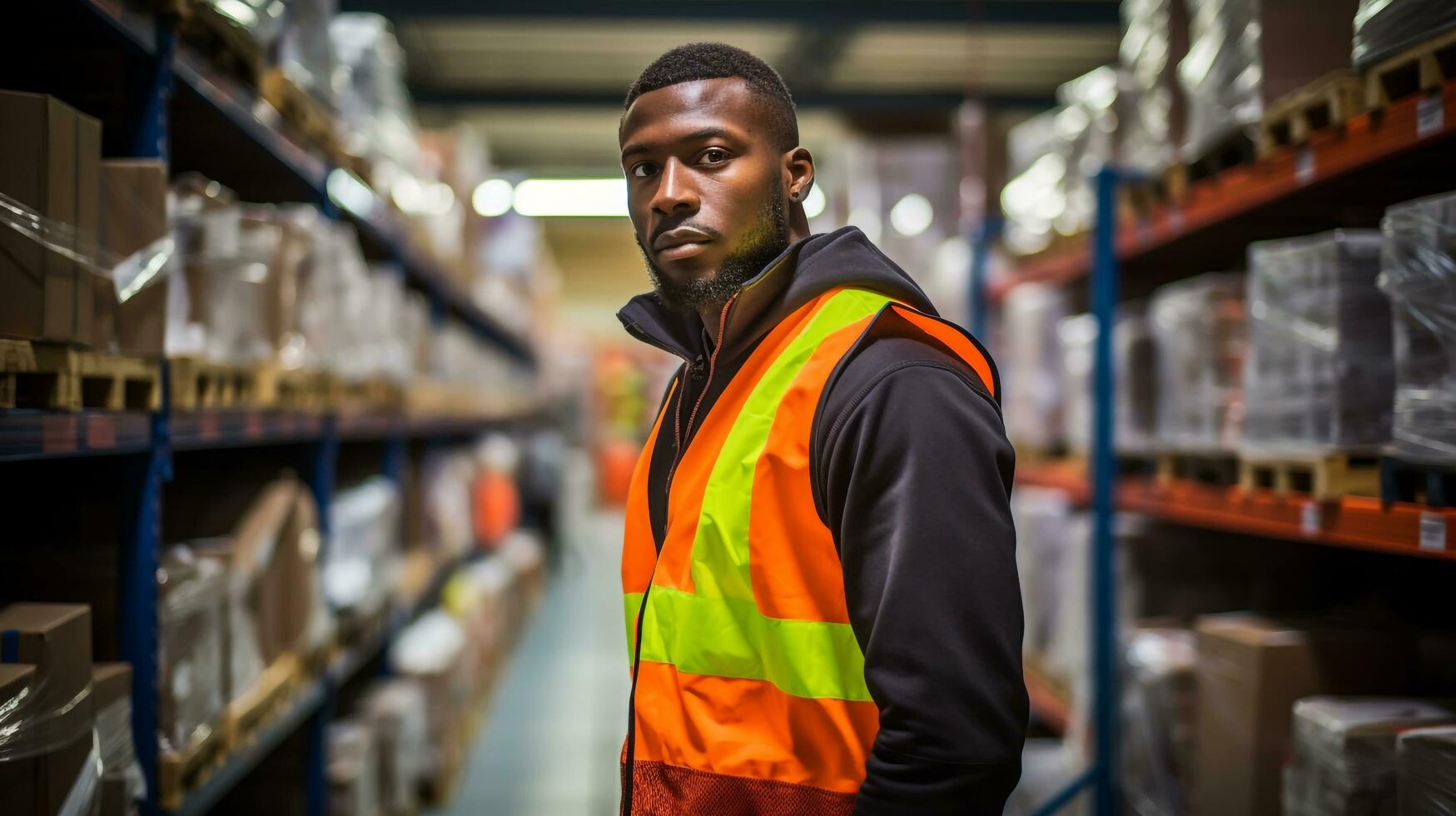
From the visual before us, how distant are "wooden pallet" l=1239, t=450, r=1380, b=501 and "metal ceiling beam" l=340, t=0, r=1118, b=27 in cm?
424

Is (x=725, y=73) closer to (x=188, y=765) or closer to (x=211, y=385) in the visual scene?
(x=211, y=385)

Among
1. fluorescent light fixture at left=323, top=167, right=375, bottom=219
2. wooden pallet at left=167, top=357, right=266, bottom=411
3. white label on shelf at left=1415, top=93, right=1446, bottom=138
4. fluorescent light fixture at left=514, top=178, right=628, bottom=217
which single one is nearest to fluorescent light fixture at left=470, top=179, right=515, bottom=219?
fluorescent light fixture at left=514, top=178, right=628, bottom=217

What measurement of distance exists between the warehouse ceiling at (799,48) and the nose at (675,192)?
4.54 m

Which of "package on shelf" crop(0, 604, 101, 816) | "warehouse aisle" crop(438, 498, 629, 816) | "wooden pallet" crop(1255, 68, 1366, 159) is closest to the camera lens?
"package on shelf" crop(0, 604, 101, 816)

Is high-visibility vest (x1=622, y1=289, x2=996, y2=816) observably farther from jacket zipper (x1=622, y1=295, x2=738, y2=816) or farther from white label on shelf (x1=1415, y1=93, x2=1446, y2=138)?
white label on shelf (x1=1415, y1=93, x2=1446, y2=138)

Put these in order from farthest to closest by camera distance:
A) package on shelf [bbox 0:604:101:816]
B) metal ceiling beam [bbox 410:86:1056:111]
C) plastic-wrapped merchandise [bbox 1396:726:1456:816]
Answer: metal ceiling beam [bbox 410:86:1056:111]
plastic-wrapped merchandise [bbox 1396:726:1456:816]
package on shelf [bbox 0:604:101:816]

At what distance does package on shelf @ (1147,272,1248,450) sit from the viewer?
3.02 meters

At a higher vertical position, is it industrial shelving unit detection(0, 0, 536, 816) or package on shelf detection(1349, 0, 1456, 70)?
package on shelf detection(1349, 0, 1456, 70)

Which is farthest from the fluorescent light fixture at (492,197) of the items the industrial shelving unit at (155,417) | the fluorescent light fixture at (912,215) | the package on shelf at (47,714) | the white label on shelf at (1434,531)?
the white label on shelf at (1434,531)

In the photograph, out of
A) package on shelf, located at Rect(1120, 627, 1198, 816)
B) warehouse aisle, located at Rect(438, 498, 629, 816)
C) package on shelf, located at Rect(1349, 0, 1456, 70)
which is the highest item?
package on shelf, located at Rect(1349, 0, 1456, 70)

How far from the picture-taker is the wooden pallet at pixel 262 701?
107 inches

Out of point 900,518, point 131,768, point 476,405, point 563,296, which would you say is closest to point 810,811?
point 900,518

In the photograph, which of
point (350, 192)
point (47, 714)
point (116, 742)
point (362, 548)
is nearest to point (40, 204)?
point (47, 714)

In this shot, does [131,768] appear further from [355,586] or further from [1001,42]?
[1001,42]
